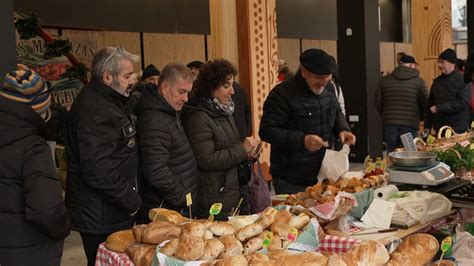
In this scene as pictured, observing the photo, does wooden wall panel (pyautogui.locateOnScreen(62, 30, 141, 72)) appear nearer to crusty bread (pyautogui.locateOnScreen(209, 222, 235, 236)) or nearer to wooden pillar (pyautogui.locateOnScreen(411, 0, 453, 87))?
wooden pillar (pyautogui.locateOnScreen(411, 0, 453, 87))

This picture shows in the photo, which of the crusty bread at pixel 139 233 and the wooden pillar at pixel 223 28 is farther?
the wooden pillar at pixel 223 28

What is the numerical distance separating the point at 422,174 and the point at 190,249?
4.88ft

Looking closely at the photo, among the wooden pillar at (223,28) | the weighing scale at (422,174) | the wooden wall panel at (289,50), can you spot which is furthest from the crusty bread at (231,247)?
the wooden wall panel at (289,50)

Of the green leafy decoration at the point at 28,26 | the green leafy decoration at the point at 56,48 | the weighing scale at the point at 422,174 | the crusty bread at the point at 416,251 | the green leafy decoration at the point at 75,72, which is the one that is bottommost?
the crusty bread at the point at 416,251

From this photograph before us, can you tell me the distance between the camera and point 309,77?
12.8ft

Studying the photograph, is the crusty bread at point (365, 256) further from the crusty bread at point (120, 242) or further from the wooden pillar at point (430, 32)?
the wooden pillar at point (430, 32)

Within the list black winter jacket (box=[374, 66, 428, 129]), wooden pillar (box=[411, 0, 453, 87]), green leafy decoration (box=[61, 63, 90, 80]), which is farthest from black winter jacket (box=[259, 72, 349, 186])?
wooden pillar (box=[411, 0, 453, 87])

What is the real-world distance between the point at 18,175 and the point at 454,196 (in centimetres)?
210

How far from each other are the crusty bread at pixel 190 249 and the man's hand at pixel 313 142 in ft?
5.03

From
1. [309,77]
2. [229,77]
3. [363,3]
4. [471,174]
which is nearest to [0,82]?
[229,77]

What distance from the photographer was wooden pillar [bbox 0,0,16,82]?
3.49 m

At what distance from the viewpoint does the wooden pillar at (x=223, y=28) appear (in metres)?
6.84

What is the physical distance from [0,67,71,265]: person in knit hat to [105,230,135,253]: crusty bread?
0.24 metres

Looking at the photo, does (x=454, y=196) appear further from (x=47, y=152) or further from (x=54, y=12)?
(x=54, y=12)
